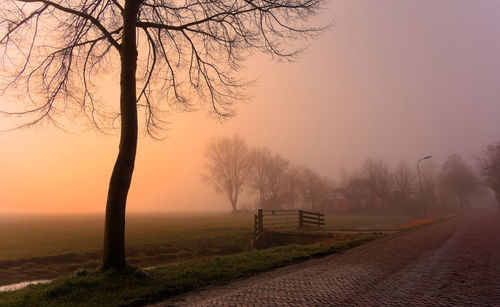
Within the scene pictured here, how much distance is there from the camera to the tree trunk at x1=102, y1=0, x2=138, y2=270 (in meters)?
6.78

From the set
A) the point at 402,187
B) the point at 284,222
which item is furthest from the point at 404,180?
A: the point at 284,222

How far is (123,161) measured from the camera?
22.9 feet

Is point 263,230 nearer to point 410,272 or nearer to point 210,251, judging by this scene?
point 210,251

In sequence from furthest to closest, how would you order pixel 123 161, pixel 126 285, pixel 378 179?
pixel 378 179 < pixel 123 161 < pixel 126 285

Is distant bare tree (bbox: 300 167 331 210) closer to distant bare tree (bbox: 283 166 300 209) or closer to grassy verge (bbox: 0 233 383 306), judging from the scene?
distant bare tree (bbox: 283 166 300 209)

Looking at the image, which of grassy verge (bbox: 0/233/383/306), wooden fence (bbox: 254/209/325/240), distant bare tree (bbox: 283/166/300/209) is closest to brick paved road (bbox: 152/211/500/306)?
grassy verge (bbox: 0/233/383/306)

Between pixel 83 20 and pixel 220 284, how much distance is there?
8.29 m

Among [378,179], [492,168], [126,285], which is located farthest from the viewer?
[378,179]

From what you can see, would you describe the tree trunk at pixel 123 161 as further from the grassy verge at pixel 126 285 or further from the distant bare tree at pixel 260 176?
the distant bare tree at pixel 260 176

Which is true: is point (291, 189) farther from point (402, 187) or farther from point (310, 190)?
point (402, 187)

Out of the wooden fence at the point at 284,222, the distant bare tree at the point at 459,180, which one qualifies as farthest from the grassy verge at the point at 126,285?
the distant bare tree at the point at 459,180

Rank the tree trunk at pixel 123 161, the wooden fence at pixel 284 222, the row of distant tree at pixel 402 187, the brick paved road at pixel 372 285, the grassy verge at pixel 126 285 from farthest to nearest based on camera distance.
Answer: the row of distant tree at pixel 402 187
the wooden fence at pixel 284 222
the tree trunk at pixel 123 161
the grassy verge at pixel 126 285
the brick paved road at pixel 372 285

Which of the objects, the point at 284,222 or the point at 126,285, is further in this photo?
the point at 284,222

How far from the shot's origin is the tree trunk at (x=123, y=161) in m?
6.78
